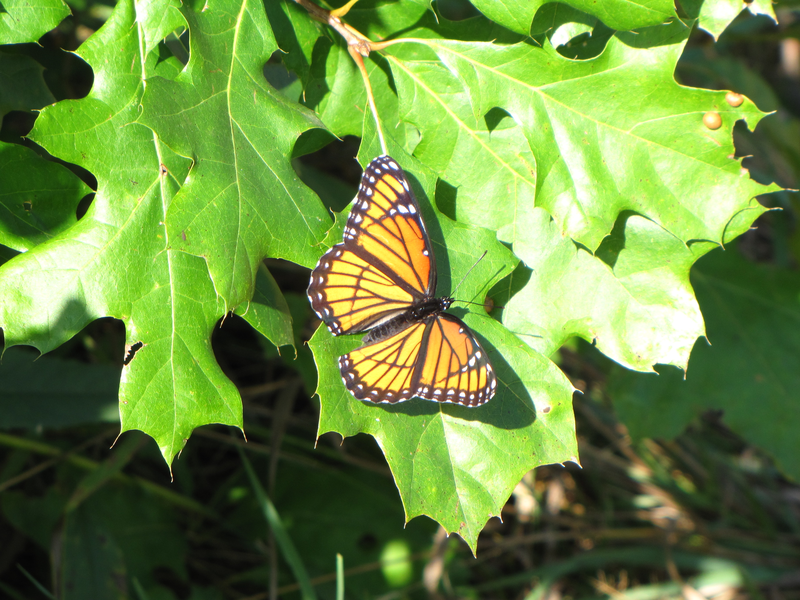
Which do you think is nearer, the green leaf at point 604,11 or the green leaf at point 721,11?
the green leaf at point 604,11

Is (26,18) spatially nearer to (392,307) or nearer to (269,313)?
(269,313)

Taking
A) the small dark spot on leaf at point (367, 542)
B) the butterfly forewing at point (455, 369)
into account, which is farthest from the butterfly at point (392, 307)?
the small dark spot on leaf at point (367, 542)

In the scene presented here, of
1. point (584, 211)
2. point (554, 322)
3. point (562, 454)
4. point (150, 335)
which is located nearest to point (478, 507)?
point (562, 454)

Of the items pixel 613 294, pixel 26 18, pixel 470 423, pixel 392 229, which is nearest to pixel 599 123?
pixel 613 294

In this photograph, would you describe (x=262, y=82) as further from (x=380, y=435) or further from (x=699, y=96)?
(x=699, y=96)

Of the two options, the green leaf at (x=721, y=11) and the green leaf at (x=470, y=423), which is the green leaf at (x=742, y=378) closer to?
the green leaf at (x=470, y=423)

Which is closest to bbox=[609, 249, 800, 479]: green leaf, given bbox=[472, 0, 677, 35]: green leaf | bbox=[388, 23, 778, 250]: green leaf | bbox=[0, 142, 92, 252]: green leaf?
bbox=[388, 23, 778, 250]: green leaf

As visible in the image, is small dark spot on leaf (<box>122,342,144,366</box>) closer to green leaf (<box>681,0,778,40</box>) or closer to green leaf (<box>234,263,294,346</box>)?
green leaf (<box>234,263,294,346</box>)
